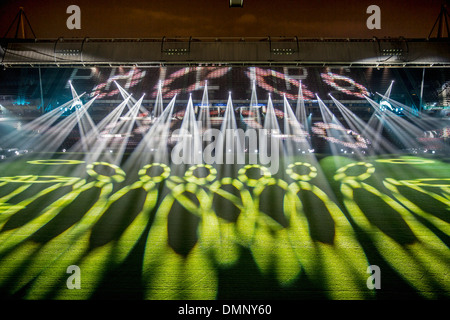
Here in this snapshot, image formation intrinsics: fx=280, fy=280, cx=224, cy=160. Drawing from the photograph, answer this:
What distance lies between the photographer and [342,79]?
1712 cm

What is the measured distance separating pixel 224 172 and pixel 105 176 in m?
3.14

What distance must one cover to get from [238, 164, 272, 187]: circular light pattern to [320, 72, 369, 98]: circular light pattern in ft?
35.4

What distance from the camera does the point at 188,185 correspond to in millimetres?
6672

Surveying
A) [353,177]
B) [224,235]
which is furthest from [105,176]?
[353,177]

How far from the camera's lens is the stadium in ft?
11.1

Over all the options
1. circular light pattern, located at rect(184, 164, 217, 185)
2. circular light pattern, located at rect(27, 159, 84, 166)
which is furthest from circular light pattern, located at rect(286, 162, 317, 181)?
circular light pattern, located at rect(27, 159, 84, 166)

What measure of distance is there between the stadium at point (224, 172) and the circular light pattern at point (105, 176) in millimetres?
86

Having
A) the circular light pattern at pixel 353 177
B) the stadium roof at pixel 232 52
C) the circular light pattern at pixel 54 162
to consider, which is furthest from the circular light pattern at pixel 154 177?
the circular light pattern at pixel 353 177

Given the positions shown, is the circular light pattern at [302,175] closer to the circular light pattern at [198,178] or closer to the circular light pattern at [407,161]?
the circular light pattern at [198,178]

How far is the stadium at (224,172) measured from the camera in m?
3.39

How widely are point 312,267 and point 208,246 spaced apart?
4.69 feet

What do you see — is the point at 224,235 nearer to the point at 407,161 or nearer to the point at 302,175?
the point at 302,175

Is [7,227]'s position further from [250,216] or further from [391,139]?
[391,139]
